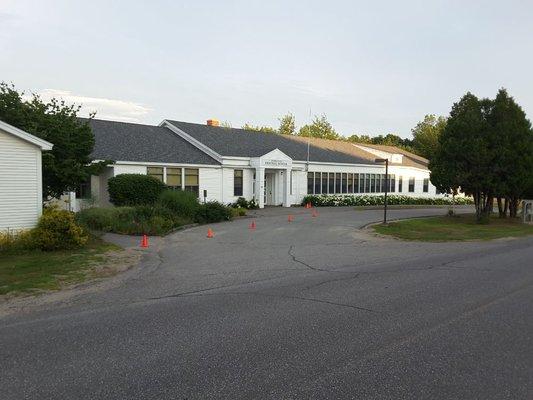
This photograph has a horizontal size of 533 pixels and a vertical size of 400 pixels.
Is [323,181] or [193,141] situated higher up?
[193,141]

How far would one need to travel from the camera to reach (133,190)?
77.2ft

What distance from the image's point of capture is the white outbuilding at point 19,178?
13.3 metres

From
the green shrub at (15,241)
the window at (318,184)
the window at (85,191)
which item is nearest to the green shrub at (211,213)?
the window at (85,191)

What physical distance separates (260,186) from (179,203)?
1071cm

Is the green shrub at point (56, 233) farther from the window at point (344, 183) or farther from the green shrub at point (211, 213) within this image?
the window at point (344, 183)

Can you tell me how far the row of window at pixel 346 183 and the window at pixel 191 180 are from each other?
10584 mm

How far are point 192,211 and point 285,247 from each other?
834cm

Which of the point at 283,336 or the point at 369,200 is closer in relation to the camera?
the point at 283,336

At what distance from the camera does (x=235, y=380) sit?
15.0 feet

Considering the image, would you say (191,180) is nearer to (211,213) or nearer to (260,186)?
(260,186)

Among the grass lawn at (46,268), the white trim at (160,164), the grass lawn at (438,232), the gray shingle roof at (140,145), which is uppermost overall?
the gray shingle roof at (140,145)

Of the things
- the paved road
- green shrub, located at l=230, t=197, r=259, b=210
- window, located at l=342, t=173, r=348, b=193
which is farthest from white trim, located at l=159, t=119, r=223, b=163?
the paved road

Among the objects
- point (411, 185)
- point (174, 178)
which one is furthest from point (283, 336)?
point (411, 185)

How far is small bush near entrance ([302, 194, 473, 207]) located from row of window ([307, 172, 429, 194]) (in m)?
0.73
